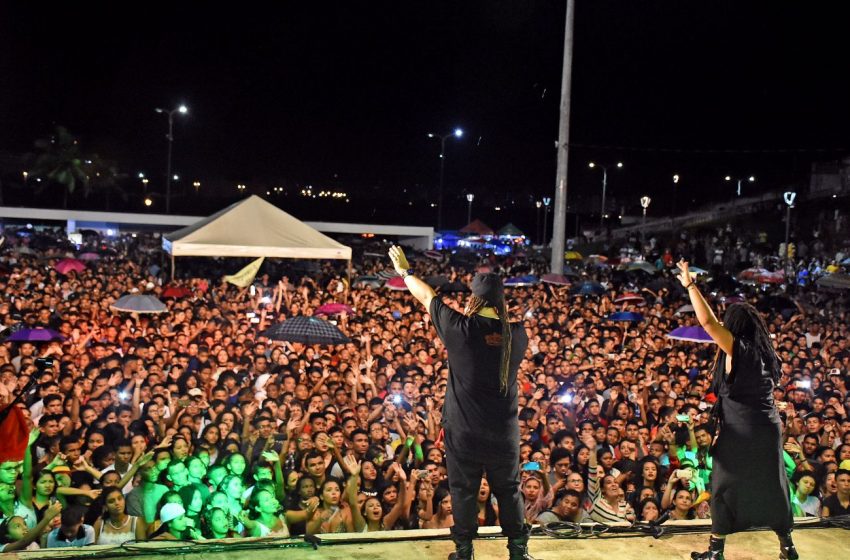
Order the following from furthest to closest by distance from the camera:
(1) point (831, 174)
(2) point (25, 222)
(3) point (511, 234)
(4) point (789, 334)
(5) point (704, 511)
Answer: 1. (1) point (831, 174)
2. (2) point (25, 222)
3. (3) point (511, 234)
4. (4) point (789, 334)
5. (5) point (704, 511)

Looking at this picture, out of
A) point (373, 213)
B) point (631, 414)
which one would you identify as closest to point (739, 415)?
point (631, 414)

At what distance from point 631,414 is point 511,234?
839 inches

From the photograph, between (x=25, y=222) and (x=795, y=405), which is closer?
(x=795, y=405)

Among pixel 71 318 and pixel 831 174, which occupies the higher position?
pixel 831 174

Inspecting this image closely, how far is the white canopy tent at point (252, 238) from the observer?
495 inches

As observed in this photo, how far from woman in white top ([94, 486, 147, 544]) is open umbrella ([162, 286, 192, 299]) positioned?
8.08 metres

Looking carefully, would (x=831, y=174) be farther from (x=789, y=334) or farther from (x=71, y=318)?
(x=71, y=318)

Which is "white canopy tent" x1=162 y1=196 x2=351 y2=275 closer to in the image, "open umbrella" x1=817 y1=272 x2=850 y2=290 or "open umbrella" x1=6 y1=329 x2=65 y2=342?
"open umbrella" x1=6 y1=329 x2=65 y2=342

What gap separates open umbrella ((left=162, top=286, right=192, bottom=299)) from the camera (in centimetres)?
1262

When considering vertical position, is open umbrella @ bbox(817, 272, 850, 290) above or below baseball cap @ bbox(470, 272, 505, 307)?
above

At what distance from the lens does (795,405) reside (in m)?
7.56

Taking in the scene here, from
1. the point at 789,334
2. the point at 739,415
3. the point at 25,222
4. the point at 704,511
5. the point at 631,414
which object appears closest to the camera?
the point at 739,415

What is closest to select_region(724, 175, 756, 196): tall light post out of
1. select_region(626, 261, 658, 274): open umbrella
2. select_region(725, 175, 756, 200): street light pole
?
select_region(725, 175, 756, 200): street light pole

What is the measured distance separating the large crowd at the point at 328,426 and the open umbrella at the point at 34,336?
138mm
